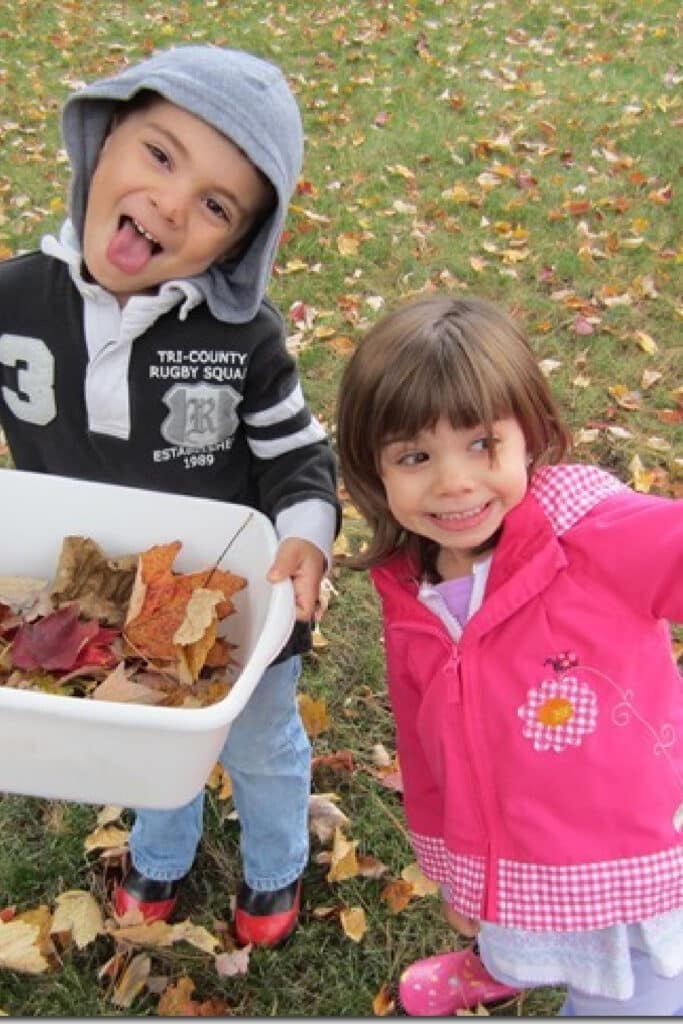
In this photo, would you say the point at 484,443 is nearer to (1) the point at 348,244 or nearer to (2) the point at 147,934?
(2) the point at 147,934

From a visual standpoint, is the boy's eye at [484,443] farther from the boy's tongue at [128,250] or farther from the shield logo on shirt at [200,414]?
the boy's tongue at [128,250]

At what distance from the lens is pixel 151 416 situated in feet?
4.72

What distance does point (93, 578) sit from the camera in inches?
55.1

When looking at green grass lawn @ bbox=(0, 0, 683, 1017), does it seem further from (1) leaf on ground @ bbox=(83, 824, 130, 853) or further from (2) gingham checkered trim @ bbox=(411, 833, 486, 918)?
(2) gingham checkered trim @ bbox=(411, 833, 486, 918)

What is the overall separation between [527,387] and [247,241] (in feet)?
1.48

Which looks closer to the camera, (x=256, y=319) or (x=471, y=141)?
(x=256, y=319)

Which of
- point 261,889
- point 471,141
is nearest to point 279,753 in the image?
point 261,889

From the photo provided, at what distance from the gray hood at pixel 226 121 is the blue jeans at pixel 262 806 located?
1.86 feet

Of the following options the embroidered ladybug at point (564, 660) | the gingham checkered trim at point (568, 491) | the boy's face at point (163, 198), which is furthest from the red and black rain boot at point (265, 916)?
the boy's face at point (163, 198)

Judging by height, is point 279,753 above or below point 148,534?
below

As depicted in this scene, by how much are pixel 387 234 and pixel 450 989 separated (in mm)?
3129

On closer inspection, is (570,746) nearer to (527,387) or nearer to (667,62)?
(527,387)

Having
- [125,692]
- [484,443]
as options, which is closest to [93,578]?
[125,692]

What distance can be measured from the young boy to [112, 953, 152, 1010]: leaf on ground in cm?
62
